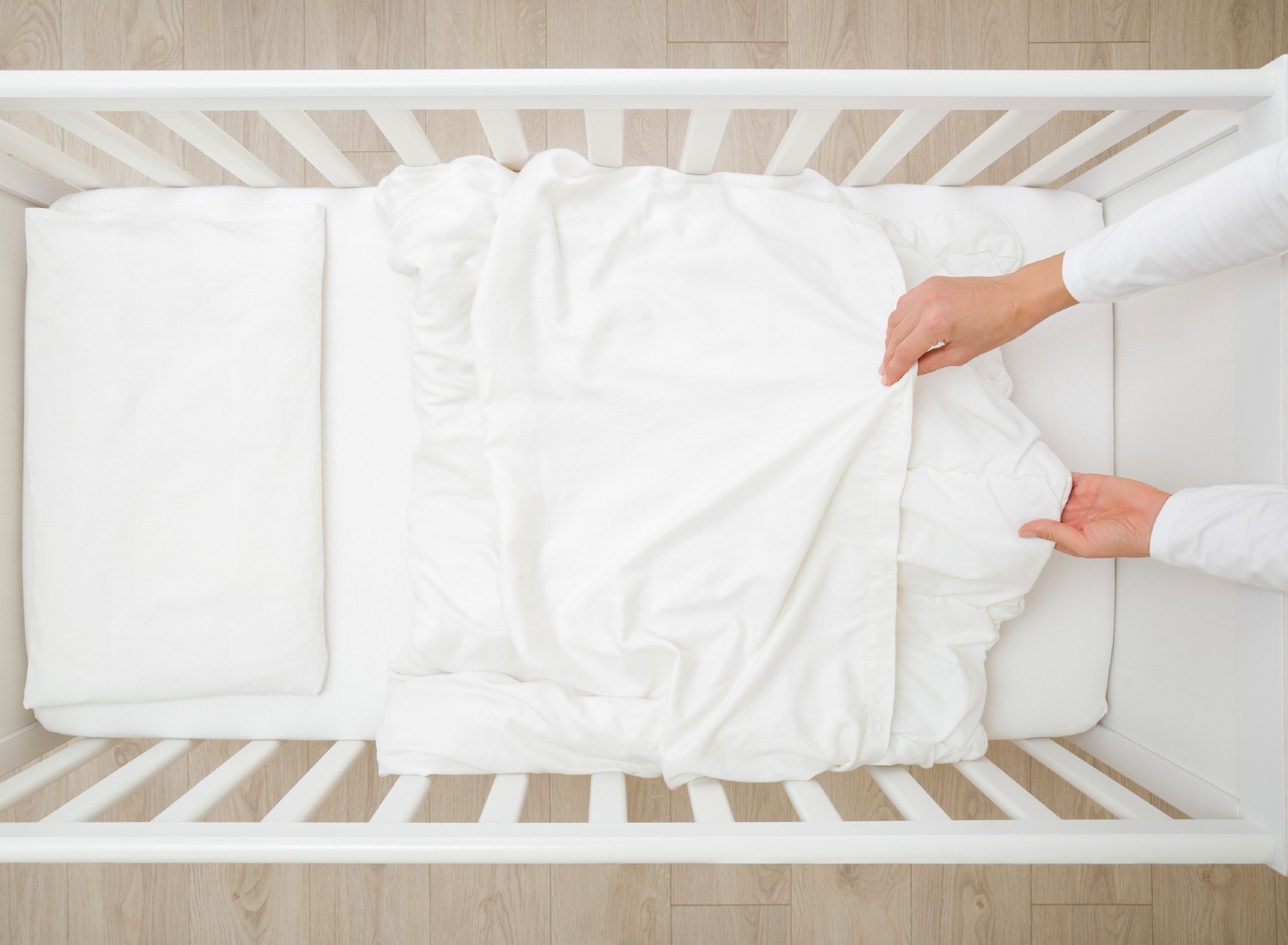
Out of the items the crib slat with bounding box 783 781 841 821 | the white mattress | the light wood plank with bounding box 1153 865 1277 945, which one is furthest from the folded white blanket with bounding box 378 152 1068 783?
the light wood plank with bounding box 1153 865 1277 945

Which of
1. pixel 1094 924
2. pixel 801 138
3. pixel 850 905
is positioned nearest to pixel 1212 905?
pixel 1094 924

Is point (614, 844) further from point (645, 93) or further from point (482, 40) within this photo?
point (482, 40)

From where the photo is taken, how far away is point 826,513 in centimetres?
79

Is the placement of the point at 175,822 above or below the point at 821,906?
above

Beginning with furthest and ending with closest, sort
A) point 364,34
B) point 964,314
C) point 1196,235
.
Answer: point 364,34
point 964,314
point 1196,235

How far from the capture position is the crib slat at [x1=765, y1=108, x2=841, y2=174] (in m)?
0.75

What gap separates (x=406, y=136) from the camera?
80 cm

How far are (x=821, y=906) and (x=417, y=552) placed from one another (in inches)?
38.7

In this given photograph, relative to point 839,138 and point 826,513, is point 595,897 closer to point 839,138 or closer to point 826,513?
point 826,513

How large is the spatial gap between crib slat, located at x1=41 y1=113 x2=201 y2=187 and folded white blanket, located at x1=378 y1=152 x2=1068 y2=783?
0.32m

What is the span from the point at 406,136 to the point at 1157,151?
870 mm

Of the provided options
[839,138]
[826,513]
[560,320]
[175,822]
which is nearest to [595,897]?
[175,822]

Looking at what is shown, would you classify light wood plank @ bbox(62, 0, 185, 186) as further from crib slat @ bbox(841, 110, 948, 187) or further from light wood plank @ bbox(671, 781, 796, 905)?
light wood plank @ bbox(671, 781, 796, 905)

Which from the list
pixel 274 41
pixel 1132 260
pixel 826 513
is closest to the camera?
pixel 1132 260
